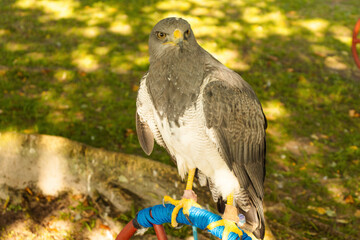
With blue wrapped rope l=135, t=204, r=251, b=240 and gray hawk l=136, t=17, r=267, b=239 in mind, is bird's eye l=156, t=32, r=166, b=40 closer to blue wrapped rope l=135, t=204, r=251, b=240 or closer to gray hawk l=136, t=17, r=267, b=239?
gray hawk l=136, t=17, r=267, b=239

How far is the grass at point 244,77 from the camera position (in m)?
5.05

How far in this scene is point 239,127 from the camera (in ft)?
9.23

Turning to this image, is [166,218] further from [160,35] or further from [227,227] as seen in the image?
[160,35]

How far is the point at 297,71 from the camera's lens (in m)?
7.32

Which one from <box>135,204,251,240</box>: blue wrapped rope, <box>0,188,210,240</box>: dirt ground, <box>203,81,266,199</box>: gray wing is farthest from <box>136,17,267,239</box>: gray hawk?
<box>0,188,210,240</box>: dirt ground

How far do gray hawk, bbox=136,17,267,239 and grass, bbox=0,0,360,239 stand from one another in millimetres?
1249

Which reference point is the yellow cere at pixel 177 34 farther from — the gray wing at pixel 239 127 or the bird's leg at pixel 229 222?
the bird's leg at pixel 229 222

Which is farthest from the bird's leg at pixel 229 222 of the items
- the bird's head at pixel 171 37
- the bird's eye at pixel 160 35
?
the bird's eye at pixel 160 35

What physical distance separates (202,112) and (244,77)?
4521mm

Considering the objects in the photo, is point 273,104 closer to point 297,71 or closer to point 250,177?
point 297,71

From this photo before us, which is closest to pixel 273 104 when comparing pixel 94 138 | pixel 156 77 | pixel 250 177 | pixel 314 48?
pixel 314 48

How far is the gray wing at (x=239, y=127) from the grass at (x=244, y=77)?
3.84 feet

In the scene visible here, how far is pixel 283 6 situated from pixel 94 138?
641 cm

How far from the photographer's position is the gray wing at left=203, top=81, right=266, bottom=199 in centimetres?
262
